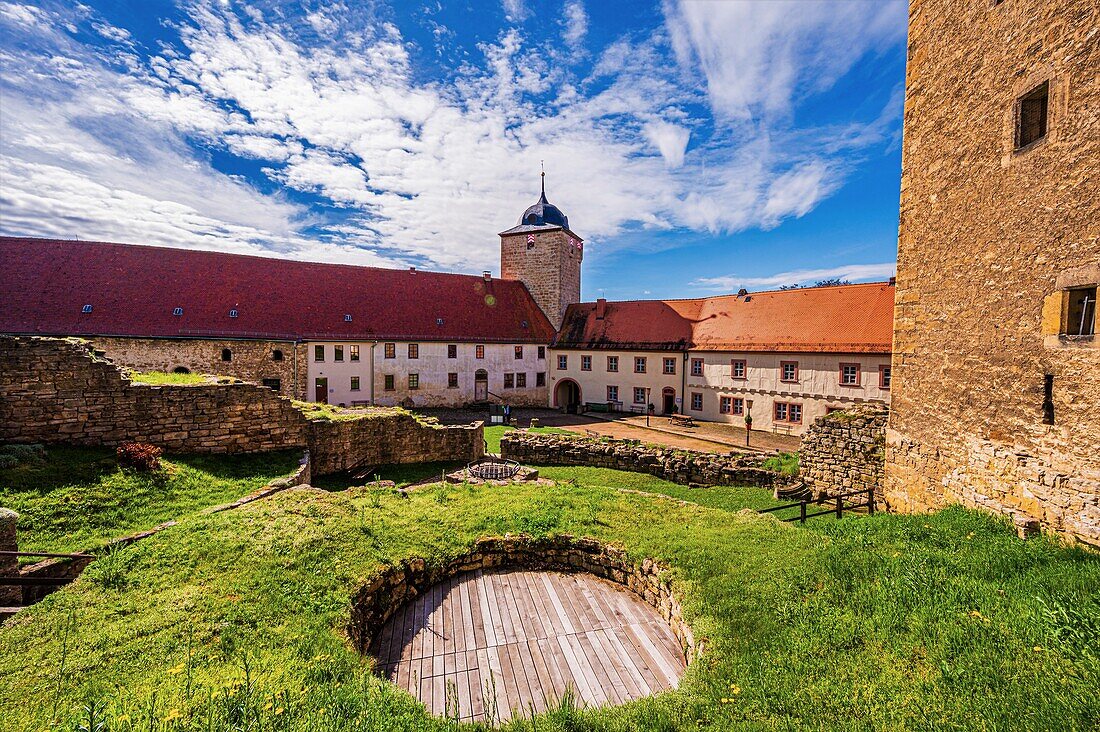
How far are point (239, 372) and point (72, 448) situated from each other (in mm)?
16264

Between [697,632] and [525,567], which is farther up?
[697,632]

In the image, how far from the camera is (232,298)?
25422 millimetres

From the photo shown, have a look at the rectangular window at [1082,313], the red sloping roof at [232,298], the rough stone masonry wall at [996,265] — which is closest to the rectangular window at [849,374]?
the rough stone masonry wall at [996,265]

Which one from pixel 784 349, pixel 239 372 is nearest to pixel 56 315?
pixel 239 372

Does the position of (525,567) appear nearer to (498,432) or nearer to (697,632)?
(697,632)

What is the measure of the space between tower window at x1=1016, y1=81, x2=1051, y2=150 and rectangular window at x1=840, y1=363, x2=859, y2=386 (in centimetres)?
1634

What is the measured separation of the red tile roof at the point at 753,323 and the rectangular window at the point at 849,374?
720 mm

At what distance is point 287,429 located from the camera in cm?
1239

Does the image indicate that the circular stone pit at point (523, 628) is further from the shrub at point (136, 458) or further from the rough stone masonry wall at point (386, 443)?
the rough stone masonry wall at point (386, 443)

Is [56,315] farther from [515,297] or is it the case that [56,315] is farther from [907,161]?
[907,161]

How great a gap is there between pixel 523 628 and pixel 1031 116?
1017cm

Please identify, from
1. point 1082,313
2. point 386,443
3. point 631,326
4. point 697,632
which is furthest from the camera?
point 631,326

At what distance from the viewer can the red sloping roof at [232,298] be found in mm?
21750

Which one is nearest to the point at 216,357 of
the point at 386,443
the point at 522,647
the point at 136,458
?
the point at 386,443
